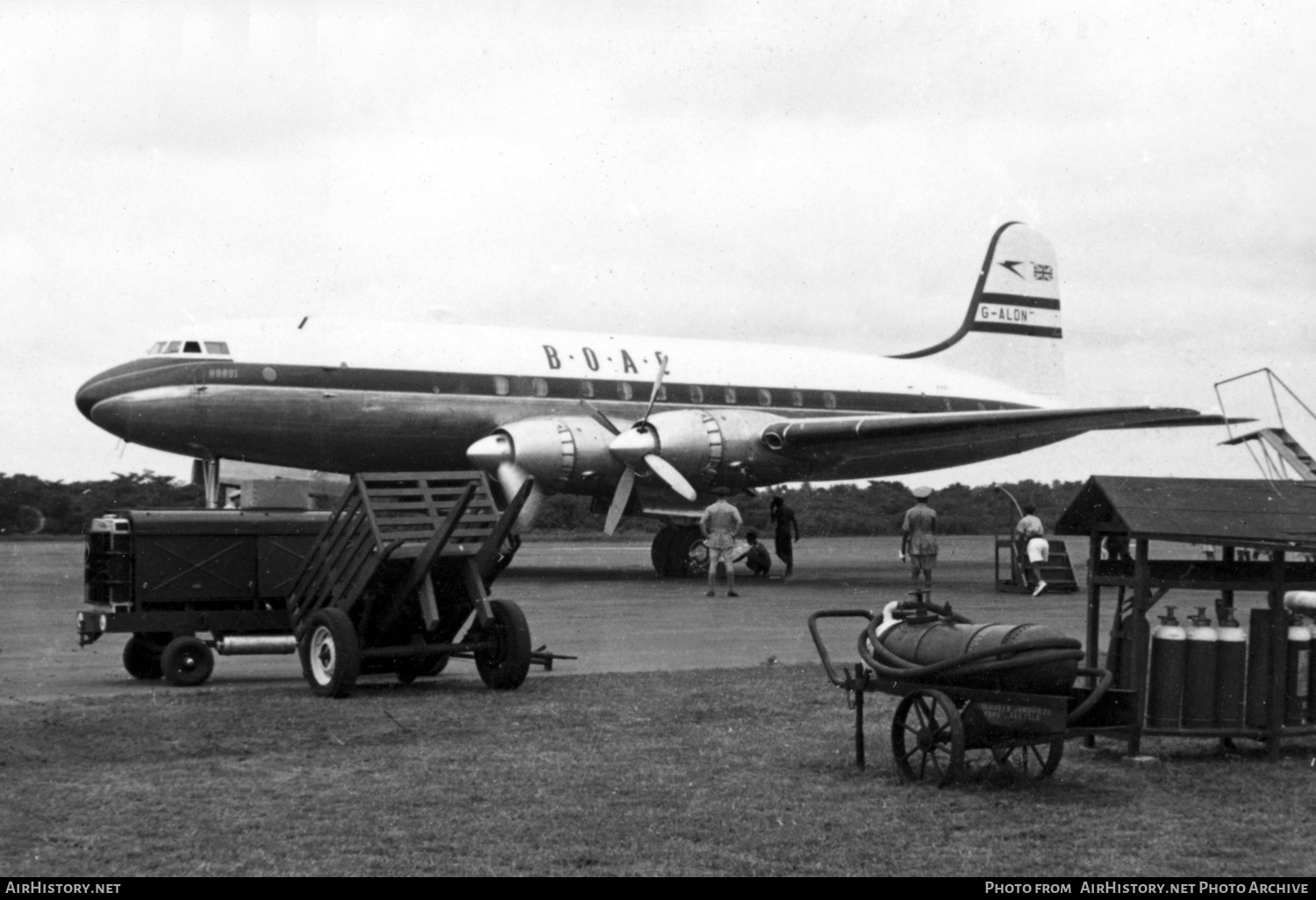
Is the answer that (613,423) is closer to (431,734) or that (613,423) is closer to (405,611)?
(405,611)

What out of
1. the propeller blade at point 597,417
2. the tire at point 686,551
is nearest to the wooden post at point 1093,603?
the propeller blade at point 597,417

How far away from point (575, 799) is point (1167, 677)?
3987 mm

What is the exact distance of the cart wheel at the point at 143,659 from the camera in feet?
45.7

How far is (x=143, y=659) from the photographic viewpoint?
14.0m

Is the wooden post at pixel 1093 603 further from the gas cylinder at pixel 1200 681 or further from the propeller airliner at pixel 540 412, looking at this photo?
the propeller airliner at pixel 540 412

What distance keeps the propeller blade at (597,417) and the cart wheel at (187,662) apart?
14.4 m

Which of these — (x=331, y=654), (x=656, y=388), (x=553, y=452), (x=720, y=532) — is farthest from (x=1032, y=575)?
(x=331, y=654)

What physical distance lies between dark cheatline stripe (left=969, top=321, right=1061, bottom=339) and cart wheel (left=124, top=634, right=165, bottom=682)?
26.6 m

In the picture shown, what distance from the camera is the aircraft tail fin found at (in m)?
37.0

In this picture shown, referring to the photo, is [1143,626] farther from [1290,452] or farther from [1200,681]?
[1290,452]

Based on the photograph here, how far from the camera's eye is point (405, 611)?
13.2 metres

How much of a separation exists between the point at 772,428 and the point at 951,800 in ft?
64.5

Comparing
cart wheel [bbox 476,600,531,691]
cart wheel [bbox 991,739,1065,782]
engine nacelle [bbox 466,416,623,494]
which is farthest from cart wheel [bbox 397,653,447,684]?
engine nacelle [bbox 466,416,623,494]
